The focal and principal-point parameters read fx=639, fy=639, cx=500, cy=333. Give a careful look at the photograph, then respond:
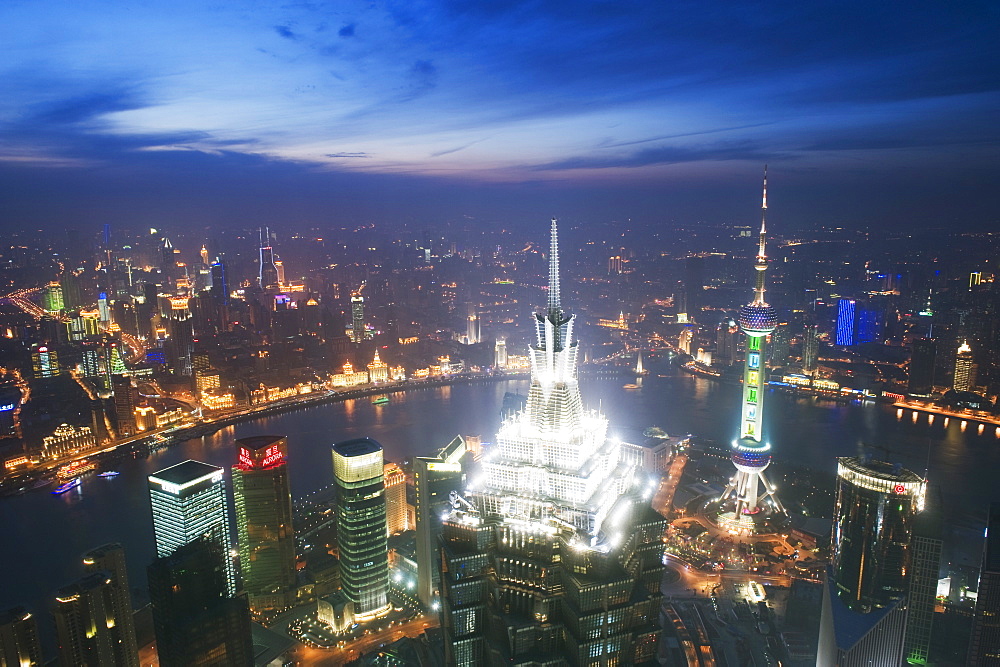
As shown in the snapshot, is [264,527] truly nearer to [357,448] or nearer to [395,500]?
[357,448]

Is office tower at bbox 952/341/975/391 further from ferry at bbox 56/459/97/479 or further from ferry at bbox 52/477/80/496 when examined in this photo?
ferry at bbox 56/459/97/479

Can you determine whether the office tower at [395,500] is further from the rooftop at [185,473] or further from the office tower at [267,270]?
the office tower at [267,270]

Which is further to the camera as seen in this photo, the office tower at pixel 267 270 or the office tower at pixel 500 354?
the office tower at pixel 267 270

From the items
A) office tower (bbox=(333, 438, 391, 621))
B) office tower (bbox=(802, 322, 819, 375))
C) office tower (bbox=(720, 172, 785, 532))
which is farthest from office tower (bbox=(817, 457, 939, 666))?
office tower (bbox=(802, 322, 819, 375))

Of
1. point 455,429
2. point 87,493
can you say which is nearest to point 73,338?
point 87,493

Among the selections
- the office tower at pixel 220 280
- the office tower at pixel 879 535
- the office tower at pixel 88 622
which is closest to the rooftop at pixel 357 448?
the office tower at pixel 88 622
